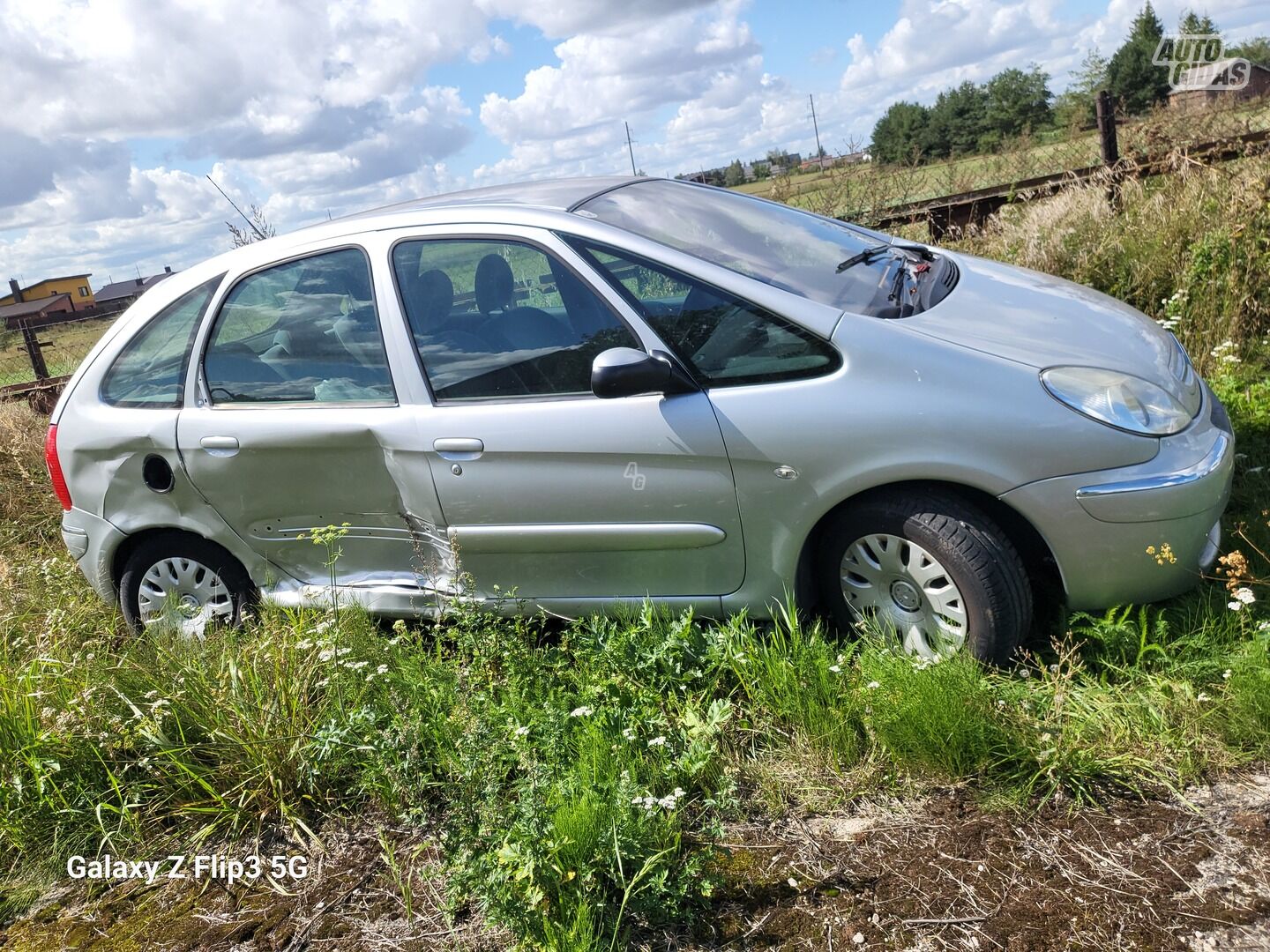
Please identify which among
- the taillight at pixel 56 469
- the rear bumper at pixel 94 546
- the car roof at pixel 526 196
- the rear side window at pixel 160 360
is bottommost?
the rear bumper at pixel 94 546

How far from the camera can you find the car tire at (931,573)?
10.7 ft

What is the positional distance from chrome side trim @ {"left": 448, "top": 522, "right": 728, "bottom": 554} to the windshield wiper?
116cm

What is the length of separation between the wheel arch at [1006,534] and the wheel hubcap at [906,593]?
0.42ft

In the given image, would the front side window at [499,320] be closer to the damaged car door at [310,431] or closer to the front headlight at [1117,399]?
the damaged car door at [310,431]

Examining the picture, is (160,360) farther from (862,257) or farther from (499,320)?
(862,257)

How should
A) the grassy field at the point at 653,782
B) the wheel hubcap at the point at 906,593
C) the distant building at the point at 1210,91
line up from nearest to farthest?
the grassy field at the point at 653,782 → the wheel hubcap at the point at 906,593 → the distant building at the point at 1210,91

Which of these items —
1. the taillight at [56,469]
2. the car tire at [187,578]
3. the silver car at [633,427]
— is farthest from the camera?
the taillight at [56,469]

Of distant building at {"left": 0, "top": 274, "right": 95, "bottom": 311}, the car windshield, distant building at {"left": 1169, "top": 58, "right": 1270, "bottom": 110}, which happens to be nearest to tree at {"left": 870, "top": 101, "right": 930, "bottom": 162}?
distant building at {"left": 1169, "top": 58, "right": 1270, "bottom": 110}

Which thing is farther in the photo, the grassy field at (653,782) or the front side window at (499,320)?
the front side window at (499,320)

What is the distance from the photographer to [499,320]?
3.80 metres

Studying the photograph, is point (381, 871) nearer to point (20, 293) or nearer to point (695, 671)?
point (695, 671)

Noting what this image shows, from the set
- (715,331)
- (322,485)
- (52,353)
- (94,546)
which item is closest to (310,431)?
(322,485)

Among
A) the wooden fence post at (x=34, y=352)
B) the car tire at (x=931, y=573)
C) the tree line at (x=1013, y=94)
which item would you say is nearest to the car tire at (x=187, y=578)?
the car tire at (x=931, y=573)

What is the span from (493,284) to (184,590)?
202cm
